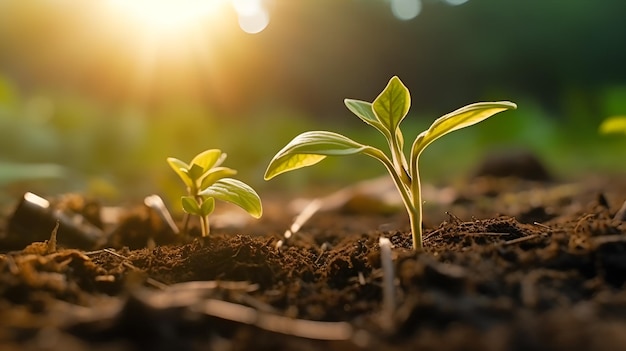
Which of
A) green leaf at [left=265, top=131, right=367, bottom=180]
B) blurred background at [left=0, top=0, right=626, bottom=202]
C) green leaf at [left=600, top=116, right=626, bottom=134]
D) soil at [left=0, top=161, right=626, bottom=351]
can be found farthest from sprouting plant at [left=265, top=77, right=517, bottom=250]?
blurred background at [left=0, top=0, right=626, bottom=202]

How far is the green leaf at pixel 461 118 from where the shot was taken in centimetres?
132

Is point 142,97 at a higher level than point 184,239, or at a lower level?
higher

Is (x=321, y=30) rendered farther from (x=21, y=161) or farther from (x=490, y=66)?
(x=21, y=161)

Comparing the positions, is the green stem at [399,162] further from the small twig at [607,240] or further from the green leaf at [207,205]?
the green leaf at [207,205]

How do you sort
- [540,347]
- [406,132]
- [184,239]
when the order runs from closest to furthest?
[540,347] < [184,239] < [406,132]

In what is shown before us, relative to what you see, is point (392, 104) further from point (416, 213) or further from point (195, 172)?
point (195, 172)

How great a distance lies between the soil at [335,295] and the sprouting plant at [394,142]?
17 cm

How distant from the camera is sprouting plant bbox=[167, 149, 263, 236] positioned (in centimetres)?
154

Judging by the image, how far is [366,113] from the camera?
154 cm

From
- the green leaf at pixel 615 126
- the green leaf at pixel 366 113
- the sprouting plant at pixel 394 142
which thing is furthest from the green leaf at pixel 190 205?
the green leaf at pixel 615 126

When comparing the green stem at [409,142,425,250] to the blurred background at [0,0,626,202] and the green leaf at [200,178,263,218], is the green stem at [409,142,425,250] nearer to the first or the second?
the green leaf at [200,178,263,218]

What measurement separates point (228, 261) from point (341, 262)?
0.28 metres

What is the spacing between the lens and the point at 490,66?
9500 mm

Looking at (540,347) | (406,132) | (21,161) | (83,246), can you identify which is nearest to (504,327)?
(540,347)
